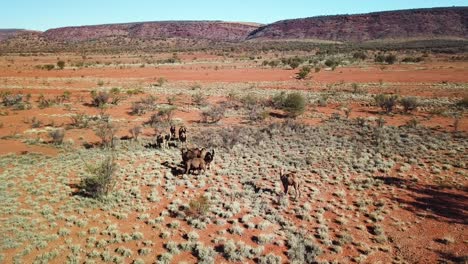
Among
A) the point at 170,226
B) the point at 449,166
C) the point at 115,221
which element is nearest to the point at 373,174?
the point at 449,166

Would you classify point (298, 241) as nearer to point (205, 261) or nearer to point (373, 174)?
point (205, 261)

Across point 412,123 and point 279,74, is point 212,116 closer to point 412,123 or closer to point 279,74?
point 412,123

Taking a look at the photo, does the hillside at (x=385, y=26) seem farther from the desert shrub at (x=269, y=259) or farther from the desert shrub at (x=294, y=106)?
the desert shrub at (x=269, y=259)

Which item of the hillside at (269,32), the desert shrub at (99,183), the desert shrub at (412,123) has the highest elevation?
the hillside at (269,32)

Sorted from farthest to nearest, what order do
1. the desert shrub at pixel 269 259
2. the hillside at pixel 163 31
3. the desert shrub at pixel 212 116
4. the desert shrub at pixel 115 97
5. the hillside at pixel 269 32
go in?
the hillside at pixel 163 31 < the hillside at pixel 269 32 < the desert shrub at pixel 115 97 < the desert shrub at pixel 212 116 < the desert shrub at pixel 269 259

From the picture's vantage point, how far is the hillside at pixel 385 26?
134000 mm

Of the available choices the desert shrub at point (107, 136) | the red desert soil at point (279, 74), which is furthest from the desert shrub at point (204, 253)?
the red desert soil at point (279, 74)

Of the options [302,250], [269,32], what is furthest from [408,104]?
[269,32]

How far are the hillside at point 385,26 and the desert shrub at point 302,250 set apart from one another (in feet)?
455

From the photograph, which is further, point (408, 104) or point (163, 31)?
point (163, 31)

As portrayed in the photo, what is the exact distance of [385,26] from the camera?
144 m

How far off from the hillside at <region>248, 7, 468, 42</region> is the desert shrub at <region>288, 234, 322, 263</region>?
13859cm

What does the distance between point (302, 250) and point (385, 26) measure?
495ft

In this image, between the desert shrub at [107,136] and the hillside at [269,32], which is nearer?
the desert shrub at [107,136]
